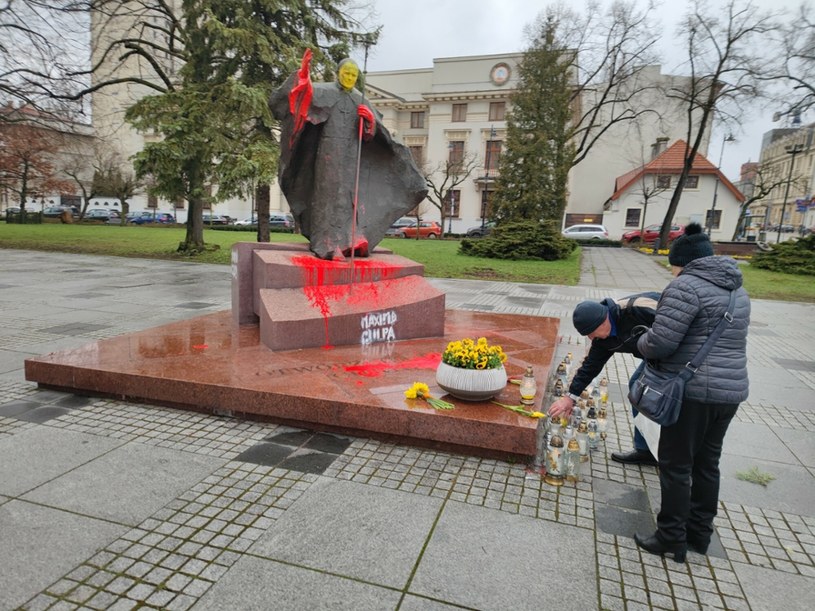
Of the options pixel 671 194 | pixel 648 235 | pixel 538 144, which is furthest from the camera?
pixel 671 194

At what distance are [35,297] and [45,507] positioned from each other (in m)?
9.65

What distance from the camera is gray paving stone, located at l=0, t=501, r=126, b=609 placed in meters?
2.55

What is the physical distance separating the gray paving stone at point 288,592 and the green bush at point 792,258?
2304 cm

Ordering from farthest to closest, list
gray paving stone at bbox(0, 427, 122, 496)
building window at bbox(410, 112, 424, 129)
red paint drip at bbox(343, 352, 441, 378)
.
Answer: building window at bbox(410, 112, 424, 129)
red paint drip at bbox(343, 352, 441, 378)
gray paving stone at bbox(0, 427, 122, 496)

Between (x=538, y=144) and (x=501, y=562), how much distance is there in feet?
81.1

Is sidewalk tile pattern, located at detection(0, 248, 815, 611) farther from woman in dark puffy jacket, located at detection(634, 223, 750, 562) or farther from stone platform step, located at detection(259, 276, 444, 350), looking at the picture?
stone platform step, located at detection(259, 276, 444, 350)

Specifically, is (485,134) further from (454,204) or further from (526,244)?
(526,244)

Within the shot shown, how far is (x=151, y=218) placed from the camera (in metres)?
51.6

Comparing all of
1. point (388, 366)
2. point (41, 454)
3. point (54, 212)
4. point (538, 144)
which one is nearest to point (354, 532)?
point (41, 454)

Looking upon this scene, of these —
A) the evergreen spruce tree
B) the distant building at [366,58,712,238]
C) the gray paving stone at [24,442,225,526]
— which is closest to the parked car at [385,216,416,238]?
the distant building at [366,58,712,238]

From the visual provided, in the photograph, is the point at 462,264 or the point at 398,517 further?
the point at 462,264

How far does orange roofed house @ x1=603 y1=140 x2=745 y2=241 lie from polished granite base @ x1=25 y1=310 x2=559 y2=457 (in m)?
35.6

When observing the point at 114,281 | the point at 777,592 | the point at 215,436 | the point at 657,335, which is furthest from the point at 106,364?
the point at 114,281

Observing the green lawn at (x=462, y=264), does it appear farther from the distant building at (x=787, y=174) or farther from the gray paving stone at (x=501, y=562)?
the distant building at (x=787, y=174)
